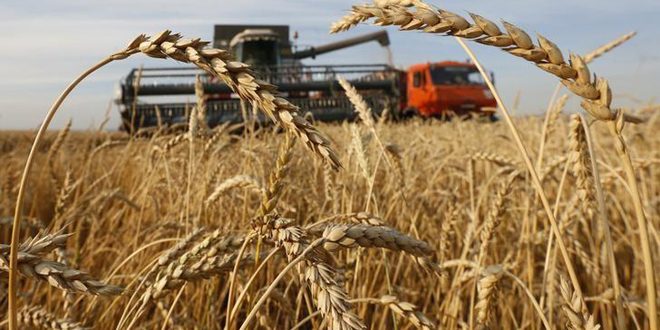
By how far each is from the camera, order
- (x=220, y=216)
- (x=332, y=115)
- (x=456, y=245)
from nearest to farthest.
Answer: (x=220, y=216), (x=456, y=245), (x=332, y=115)

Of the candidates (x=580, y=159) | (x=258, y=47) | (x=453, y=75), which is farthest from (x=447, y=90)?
(x=580, y=159)

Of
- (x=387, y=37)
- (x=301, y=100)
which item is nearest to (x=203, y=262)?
(x=301, y=100)

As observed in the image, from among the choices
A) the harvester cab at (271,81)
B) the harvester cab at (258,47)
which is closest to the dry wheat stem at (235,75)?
the harvester cab at (271,81)

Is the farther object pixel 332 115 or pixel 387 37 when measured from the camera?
pixel 387 37

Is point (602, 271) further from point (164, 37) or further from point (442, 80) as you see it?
point (442, 80)

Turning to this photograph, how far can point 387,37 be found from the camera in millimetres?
21688

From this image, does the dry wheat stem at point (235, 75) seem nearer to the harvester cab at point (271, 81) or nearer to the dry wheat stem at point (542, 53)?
the dry wheat stem at point (542, 53)

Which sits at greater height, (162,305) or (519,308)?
(162,305)

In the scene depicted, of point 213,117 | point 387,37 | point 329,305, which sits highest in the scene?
point 387,37

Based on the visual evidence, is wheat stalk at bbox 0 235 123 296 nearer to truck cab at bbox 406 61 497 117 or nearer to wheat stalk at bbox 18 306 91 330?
wheat stalk at bbox 18 306 91 330

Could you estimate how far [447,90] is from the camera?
15.6 meters

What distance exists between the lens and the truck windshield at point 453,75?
1580 centimetres

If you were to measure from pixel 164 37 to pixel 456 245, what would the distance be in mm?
2333

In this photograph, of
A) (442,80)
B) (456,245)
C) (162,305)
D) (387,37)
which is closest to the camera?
(162,305)
